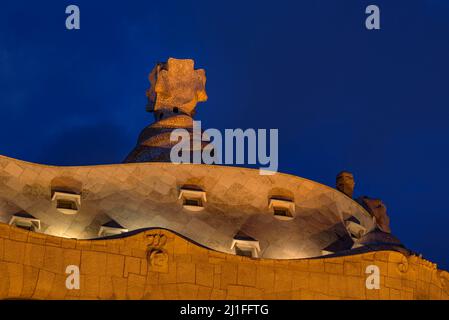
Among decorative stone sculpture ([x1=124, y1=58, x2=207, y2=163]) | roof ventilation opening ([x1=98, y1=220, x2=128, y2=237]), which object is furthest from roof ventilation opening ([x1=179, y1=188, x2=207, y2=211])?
decorative stone sculpture ([x1=124, y1=58, x2=207, y2=163])

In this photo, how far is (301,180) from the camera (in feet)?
115

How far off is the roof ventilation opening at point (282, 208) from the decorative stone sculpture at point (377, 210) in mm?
3675

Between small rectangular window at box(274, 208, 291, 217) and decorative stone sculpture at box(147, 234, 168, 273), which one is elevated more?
small rectangular window at box(274, 208, 291, 217)

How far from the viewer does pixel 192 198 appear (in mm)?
33938

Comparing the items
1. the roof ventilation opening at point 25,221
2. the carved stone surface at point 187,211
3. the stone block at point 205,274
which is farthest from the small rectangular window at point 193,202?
the stone block at point 205,274

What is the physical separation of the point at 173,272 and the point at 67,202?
628 cm

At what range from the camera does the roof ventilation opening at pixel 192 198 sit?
33594mm

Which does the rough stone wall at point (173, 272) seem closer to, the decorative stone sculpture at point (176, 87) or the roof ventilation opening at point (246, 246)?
the roof ventilation opening at point (246, 246)

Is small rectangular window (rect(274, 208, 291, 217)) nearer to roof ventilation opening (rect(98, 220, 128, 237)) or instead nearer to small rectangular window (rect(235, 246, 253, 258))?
small rectangular window (rect(235, 246, 253, 258))

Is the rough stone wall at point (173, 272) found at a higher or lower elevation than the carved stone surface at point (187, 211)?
lower

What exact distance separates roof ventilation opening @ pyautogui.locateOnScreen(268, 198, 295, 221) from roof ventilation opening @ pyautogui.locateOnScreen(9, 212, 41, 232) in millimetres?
7804

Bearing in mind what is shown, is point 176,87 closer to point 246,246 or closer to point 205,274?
point 246,246

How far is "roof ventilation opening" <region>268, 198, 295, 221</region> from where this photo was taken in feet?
112
